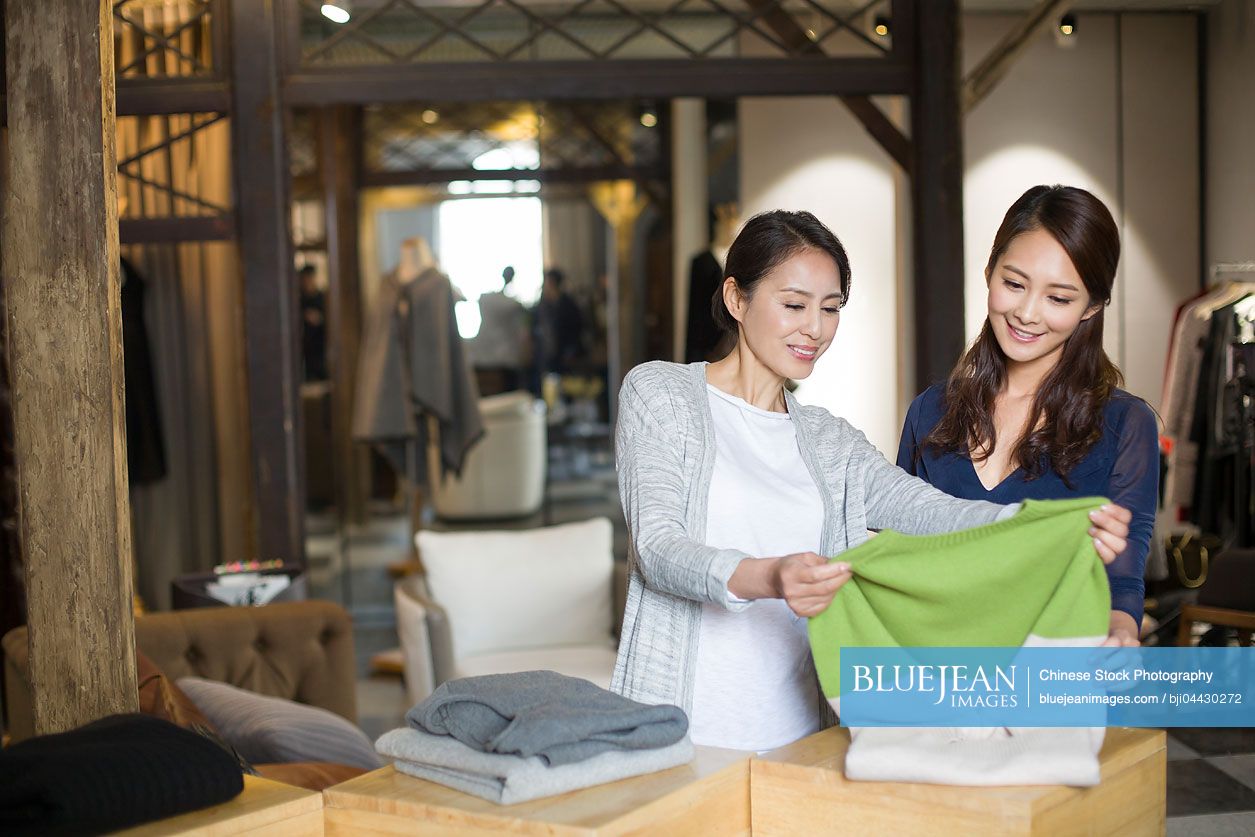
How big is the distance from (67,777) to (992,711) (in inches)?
44.2

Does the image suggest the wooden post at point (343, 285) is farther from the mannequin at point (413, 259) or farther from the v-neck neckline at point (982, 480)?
the v-neck neckline at point (982, 480)

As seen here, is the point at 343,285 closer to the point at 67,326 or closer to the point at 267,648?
the point at 267,648

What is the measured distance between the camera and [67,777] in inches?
60.0

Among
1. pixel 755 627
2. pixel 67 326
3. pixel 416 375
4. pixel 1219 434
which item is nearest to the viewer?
pixel 755 627

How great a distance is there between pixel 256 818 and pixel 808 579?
74 centimetres

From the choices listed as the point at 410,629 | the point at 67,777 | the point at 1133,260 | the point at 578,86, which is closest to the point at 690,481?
the point at 67,777

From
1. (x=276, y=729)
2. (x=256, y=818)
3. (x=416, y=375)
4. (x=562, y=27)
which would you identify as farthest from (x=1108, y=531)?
(x=416, y=375)

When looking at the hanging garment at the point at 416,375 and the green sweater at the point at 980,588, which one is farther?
the hanging garment at the point at 416,375

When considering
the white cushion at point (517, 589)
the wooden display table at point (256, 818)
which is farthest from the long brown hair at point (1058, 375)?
the white cushion at point (517, 589)

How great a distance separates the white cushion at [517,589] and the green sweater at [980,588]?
3.04 meters

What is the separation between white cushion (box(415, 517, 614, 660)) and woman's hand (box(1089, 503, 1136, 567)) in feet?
10.4

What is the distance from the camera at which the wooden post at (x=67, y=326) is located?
7.41 ft

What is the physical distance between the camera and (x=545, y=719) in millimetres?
1577

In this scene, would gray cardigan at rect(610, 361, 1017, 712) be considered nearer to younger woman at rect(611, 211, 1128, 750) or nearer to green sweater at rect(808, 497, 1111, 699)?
younger woman at rect(611, 211, 1128, 750)
